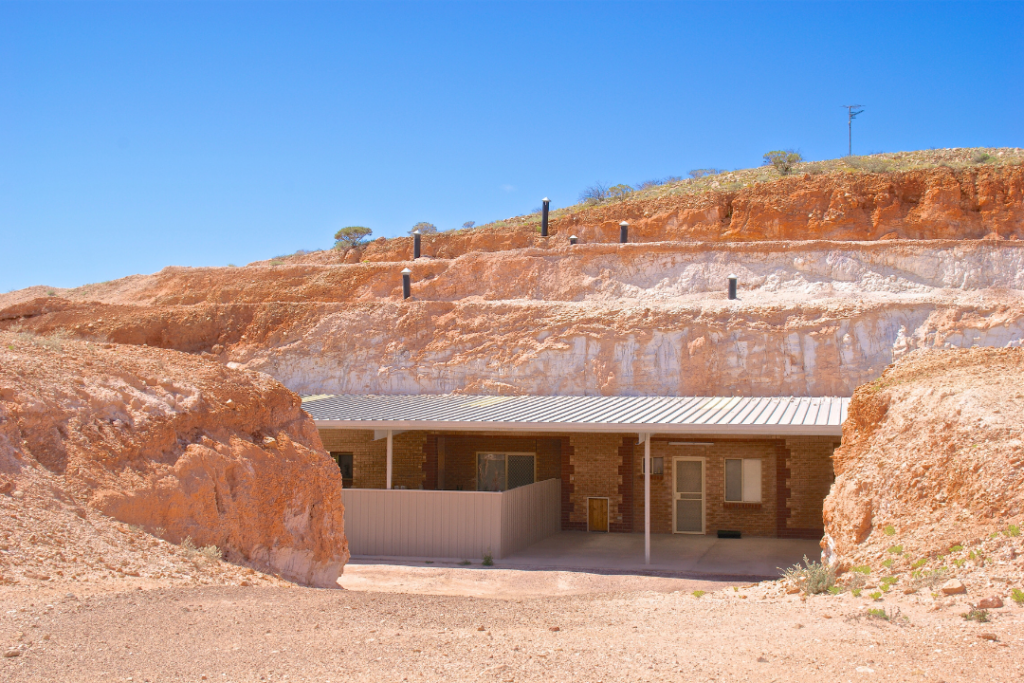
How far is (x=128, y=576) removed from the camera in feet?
23.2

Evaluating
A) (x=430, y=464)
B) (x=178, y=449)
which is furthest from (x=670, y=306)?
(x=178, y=449)

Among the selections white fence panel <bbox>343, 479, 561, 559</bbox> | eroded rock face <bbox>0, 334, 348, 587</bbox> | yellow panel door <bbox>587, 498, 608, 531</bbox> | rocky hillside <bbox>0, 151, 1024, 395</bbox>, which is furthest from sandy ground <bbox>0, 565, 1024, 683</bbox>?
rocky hillside <bbox>0, 151, 1024, 395</bbox>

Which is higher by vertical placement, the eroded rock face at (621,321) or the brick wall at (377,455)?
the eroded rock face at (621,321)

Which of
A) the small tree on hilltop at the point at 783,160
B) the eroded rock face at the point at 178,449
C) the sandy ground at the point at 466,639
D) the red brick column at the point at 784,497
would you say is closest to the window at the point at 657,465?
the red brick column at the point at 784,497

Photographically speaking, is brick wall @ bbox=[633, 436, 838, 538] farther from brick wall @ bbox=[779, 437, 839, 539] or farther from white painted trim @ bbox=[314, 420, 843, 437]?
white painted trim @ bbox=[314, 420, 843, 437]

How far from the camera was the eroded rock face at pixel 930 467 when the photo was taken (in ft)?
25.2

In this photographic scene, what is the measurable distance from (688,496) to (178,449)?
12199 mm

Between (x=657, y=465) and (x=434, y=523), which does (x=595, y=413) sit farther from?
(x=434, y=523)

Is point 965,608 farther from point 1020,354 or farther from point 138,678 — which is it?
point 1020,354

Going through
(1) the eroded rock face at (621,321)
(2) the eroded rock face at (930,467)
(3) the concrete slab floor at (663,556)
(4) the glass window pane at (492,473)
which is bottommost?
(3) the concrete slab floor at (663,556)

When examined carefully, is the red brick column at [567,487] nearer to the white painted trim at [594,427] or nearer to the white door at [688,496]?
the white door at [688,496]

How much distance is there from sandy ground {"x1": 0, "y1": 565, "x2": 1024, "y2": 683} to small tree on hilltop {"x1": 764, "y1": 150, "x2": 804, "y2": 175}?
33.6m

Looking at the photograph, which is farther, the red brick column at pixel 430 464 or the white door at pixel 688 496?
the red brick column at pixel 430 464

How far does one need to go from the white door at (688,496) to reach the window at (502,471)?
10.3ft
